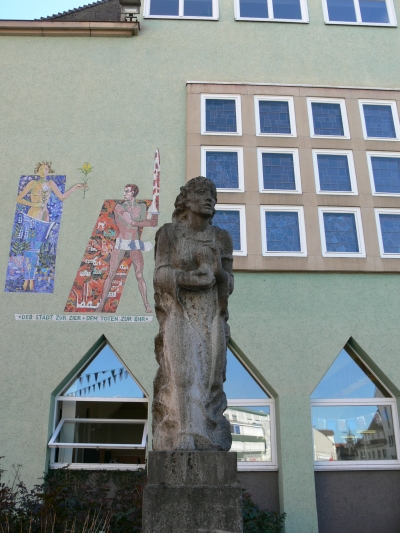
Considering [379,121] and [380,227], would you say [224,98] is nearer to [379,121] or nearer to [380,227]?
[379,121]

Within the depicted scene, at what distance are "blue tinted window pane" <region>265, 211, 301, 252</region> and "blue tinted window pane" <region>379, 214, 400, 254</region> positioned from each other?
167 centimetres

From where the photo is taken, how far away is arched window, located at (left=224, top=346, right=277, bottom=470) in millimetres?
9805

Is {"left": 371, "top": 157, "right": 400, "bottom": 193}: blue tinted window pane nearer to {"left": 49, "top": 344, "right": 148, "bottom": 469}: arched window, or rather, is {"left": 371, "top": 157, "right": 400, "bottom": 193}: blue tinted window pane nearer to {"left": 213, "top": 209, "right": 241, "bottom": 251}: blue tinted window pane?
{"left": 213, "top": 209, "right": 241, "bottom": 251}: blue tinted window pane

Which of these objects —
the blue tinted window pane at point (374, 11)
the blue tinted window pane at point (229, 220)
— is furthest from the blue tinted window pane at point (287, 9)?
the blue tinted window pane at point (229, 220)

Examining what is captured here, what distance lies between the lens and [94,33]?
503 inches

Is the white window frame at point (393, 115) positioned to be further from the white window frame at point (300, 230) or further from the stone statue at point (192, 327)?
the stone statue at point (192, 327)

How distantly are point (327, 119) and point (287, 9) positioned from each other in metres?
3.10

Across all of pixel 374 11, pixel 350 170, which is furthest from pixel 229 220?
pixel 374 11

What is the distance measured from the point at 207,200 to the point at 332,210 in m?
7.05

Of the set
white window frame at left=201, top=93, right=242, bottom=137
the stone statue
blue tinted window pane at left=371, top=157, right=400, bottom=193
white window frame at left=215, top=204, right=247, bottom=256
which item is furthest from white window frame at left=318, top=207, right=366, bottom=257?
the stone statue

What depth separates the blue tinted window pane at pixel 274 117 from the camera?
1207cm

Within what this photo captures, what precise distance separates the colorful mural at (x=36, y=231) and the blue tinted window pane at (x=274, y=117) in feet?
13.0

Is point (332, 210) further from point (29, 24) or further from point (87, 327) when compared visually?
point (29, 24)

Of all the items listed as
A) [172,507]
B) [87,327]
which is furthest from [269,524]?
[172,507]
